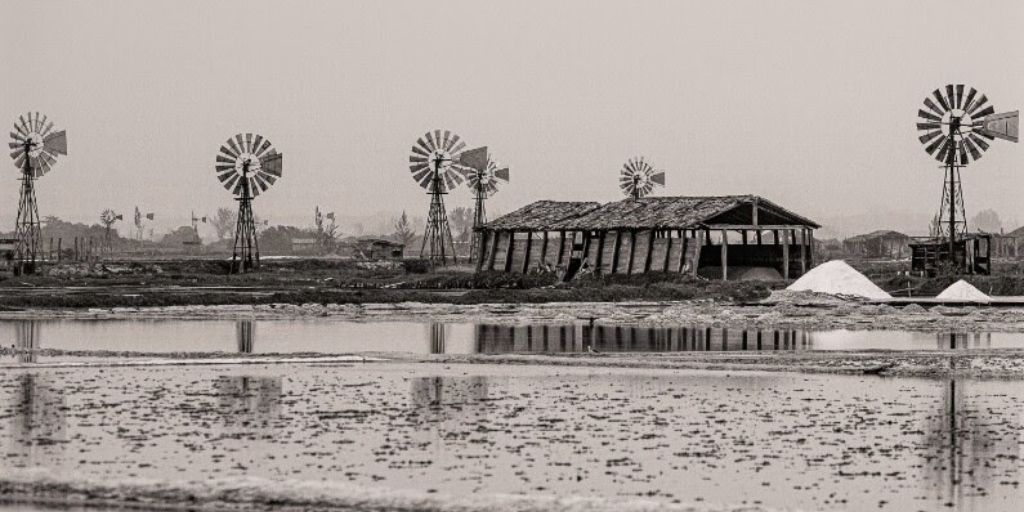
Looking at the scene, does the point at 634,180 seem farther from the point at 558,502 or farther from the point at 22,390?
the point at 558,502

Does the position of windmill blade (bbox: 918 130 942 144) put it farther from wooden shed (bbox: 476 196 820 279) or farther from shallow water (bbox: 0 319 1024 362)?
shallow water (bbox: 0 319 1024 362)

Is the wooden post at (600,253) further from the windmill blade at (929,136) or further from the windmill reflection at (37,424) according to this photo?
the windmill reflection at (37,424)

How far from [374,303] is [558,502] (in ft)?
129

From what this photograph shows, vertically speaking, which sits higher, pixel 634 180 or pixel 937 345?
pixel 634 180

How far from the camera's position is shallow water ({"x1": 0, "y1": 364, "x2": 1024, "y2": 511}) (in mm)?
16688

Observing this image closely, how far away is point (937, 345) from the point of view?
34.8 m

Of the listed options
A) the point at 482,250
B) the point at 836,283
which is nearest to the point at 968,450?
the point at 836,283

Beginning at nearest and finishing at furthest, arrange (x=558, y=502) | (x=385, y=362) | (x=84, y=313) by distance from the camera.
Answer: (x=558, y=502) < (x=385, y=362) < (x=84, y=313)

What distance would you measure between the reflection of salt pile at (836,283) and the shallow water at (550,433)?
26.9 meters

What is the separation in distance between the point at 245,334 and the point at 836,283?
72.2ft

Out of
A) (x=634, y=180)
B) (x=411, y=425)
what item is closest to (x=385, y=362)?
(x=411, y=425)

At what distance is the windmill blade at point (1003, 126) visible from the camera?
69.9m

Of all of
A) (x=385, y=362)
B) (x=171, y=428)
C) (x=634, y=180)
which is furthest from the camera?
(x=634, y=180)

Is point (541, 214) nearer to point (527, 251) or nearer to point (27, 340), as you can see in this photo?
point (527, 251)
